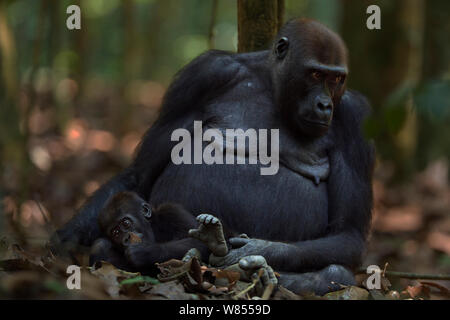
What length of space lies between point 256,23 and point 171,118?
1.26m

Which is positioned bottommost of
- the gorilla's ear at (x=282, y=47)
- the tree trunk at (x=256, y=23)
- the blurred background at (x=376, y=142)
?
the blurred background at (x=376, y=142)

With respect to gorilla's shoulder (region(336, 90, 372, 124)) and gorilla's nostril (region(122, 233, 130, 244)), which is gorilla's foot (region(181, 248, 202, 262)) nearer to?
gorilla's nostril (region(122, 233, 130, 244))

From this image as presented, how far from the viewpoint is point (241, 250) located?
4.57 m

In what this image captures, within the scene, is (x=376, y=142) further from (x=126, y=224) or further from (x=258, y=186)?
(x=126, y=224)

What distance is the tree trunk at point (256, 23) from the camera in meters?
5.86

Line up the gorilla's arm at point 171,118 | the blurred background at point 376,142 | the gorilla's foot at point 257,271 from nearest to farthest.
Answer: the gorilla's foot at point 257,271 → the gorilla's arm at point 171,118 → the blurred background at point 376,142

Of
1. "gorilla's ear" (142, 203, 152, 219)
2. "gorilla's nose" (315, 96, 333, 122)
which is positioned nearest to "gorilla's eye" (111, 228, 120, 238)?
"gorilla's ear" (142, 203, 152, 219)

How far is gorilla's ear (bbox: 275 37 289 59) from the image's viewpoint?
5219mm

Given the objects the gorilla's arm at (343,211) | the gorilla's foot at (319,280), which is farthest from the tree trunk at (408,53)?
the gorilla's foot at (319,280)

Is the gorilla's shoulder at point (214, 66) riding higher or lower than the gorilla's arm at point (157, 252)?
higher

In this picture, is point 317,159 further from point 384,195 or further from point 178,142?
point 384,195

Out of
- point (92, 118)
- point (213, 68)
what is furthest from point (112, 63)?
point (213, 68)

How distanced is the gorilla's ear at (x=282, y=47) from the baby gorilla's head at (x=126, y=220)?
1.57m

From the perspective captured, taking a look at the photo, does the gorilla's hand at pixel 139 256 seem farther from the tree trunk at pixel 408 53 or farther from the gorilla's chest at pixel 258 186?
the tree trunk at pixel 408 53
